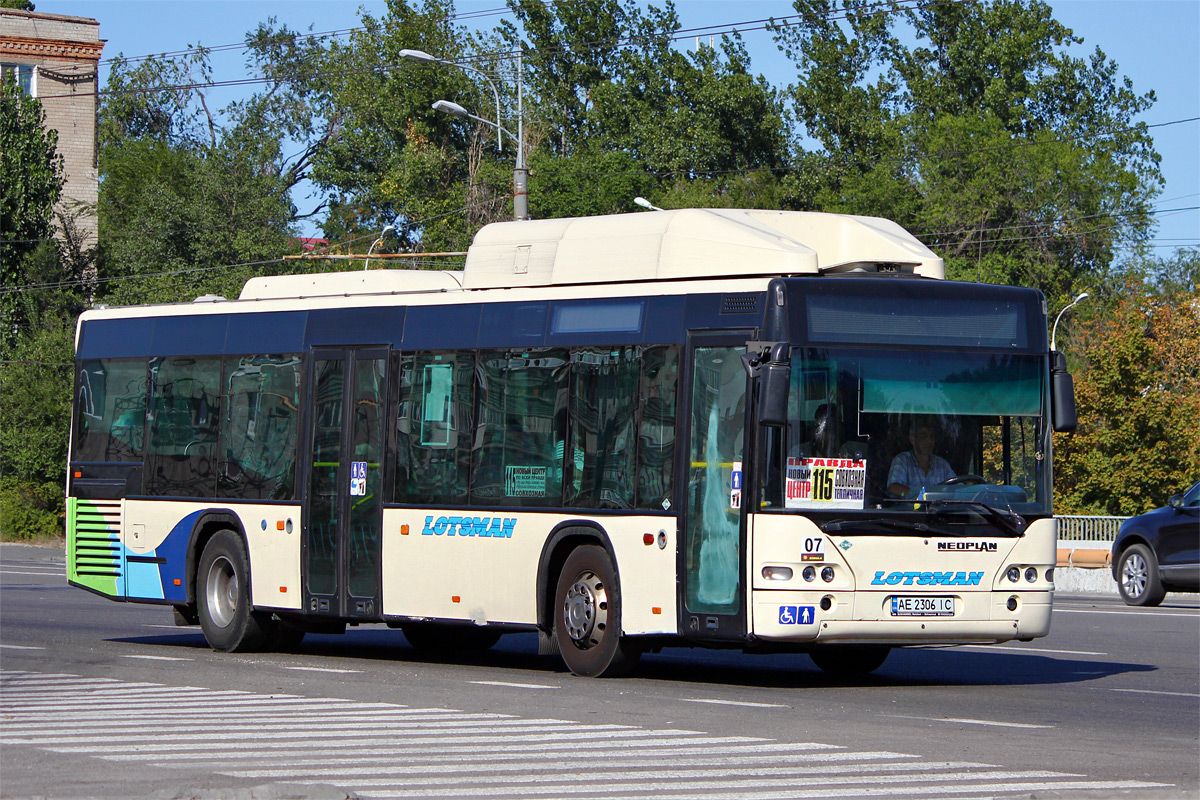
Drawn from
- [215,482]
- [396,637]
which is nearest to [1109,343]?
[396,637]

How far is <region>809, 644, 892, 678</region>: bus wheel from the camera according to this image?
14758mm

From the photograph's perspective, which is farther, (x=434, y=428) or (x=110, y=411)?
(x=110, y=411)

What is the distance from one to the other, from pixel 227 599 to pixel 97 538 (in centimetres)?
181

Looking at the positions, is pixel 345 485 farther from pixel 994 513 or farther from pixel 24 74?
pixel 24 74

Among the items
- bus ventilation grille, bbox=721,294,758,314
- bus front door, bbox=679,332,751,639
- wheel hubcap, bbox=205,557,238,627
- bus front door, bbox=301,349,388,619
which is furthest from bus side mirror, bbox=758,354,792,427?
wheel hubcap, bbox=205,557,238,627

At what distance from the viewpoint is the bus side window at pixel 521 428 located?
1438cm

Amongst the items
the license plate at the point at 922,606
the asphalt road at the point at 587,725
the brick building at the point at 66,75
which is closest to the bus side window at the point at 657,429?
the asphalt road at the point at 587,725

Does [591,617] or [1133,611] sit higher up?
[591,617]

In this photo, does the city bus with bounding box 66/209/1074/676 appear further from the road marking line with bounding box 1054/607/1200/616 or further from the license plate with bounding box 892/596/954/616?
the road marking line with bounding box 1054/607/1200/616

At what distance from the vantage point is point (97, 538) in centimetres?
1817

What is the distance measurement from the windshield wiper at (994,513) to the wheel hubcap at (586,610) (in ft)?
8.50

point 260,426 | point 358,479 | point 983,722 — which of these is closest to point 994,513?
point 983,722

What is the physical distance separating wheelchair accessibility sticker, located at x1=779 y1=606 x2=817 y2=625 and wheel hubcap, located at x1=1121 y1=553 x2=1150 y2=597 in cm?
1335

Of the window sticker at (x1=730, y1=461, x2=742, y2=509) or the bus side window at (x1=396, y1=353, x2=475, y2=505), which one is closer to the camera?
the window sticker at (x1=730, y1=461, x2=742, y2=509)
